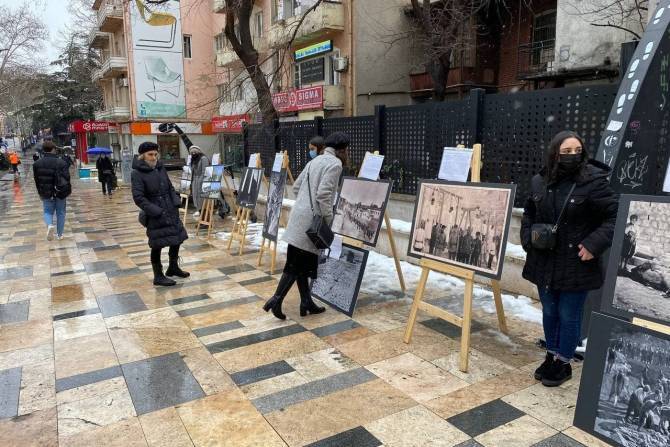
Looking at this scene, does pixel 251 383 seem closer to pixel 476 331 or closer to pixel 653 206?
pixel 476 331

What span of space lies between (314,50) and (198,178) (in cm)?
1074

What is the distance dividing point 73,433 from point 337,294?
2.63 metres

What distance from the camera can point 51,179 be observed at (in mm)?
9070

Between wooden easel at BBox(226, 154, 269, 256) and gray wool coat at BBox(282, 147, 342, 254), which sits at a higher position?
gray wool coat at BBox(282, 147, 342, 254)

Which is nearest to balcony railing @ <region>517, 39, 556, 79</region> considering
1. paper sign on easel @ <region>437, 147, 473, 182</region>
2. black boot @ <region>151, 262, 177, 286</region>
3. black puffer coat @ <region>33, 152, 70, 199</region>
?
paper sign on easel @ <region>437, 147, 473, 182</region>

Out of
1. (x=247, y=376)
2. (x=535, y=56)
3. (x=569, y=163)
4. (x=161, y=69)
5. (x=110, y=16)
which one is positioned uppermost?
(x=110, y=16)

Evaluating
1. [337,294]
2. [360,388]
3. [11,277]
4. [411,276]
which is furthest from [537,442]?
[11,277]

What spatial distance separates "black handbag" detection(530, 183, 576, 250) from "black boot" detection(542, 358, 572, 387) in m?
0.86

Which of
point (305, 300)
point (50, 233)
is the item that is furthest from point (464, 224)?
point (50, 233)

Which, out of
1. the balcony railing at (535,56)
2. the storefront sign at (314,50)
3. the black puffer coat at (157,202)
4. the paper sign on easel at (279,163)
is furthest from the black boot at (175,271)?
the storefront sign at (314,50)

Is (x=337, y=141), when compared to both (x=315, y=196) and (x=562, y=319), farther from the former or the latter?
(x=562, y=319)

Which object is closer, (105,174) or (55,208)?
(55,208)

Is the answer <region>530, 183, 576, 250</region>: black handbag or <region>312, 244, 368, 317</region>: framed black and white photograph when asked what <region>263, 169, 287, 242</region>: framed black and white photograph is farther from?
<region>530, 183, 576, 250</region>: black handbag

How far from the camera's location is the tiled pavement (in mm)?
2961
